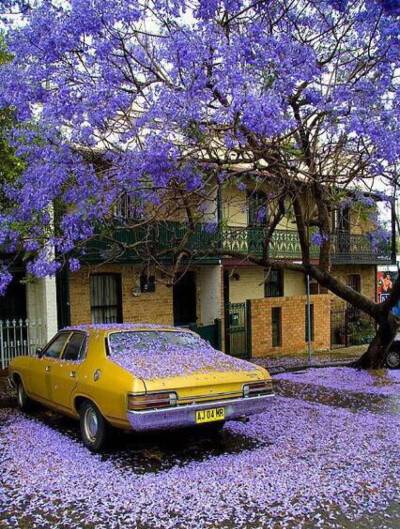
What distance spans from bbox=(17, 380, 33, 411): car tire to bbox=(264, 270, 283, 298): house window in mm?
12162

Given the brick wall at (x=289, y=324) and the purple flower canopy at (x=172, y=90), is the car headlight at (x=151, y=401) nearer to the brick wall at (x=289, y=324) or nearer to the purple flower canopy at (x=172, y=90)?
the purple flower canopy at (x=172, y=90)

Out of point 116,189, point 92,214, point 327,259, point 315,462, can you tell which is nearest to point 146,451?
point 315,462

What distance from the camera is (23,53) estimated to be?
825cm

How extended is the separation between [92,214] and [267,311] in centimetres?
921

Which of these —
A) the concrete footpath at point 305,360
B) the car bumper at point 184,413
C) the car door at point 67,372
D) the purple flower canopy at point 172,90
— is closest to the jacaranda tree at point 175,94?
the purple flower canopy at point 172,90

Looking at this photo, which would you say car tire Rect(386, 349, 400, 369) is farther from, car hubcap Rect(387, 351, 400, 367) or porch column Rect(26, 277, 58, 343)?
porch column Rect(26, 277, 58, 343)

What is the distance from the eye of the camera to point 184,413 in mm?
5918

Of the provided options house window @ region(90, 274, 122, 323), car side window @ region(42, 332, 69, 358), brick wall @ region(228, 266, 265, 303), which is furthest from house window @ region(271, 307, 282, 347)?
car side window @ region(42, 332, 69, 358)

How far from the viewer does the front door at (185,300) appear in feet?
55.1

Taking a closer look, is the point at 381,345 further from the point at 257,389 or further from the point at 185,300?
the point at 257,389

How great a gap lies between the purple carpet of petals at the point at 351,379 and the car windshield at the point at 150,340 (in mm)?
4064

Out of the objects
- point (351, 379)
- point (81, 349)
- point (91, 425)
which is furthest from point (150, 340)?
point (351, 379)

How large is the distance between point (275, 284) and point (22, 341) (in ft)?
34.6

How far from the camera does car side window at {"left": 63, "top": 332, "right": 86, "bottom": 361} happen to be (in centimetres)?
718
